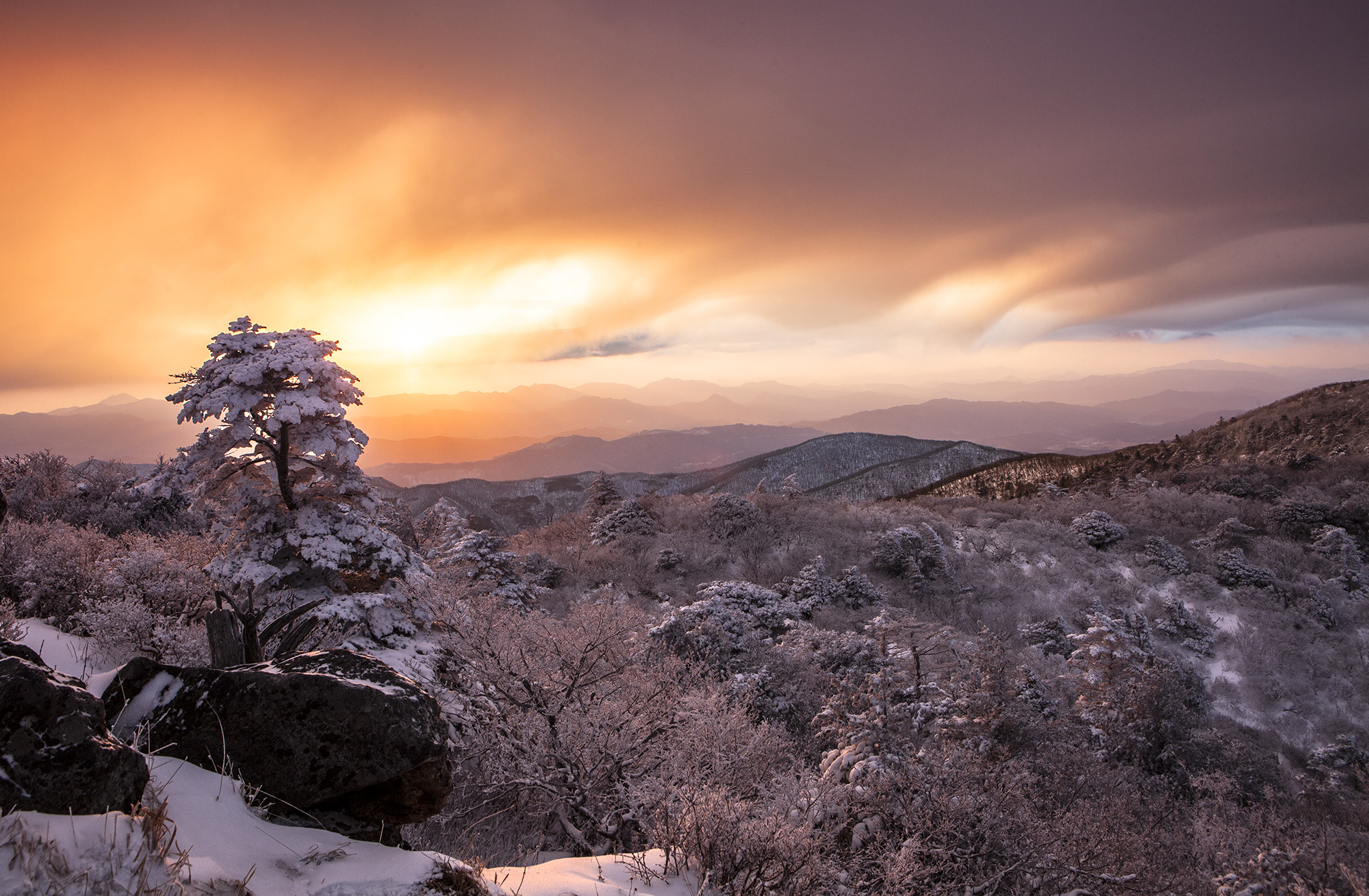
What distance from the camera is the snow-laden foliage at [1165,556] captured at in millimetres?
26547

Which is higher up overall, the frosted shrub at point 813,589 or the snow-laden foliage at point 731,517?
the snow-laden foliage at point 731,517

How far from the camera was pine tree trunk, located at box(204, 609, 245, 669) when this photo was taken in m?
5.66

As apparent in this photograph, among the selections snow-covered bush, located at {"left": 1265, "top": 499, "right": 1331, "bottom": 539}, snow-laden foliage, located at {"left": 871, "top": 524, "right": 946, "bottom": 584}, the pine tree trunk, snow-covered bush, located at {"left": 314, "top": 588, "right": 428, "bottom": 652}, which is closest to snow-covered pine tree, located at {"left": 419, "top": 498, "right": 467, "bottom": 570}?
snow-covered bush, located at {"left": 314, "top": 588, "right": 428, "bottom": 652}

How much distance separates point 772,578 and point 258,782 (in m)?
27.0

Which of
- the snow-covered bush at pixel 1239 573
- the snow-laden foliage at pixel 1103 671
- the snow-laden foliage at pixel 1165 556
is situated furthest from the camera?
the snow-laden foliage at pixel 1165 556

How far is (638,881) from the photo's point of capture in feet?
15.7

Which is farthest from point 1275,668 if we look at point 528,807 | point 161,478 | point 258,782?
point 161,478

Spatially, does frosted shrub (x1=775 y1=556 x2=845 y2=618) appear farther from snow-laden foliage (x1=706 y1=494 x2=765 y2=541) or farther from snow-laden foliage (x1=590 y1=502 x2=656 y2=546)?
snow-laden foliage (x1=590 y1=502 x2=656 y2=546)

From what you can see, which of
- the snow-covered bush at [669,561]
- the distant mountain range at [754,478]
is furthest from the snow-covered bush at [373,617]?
the distant mountain range at [754,478]

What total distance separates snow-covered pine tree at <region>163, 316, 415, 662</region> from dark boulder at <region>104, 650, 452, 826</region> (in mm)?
6701

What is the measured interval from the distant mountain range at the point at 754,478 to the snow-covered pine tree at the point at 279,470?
67.4m

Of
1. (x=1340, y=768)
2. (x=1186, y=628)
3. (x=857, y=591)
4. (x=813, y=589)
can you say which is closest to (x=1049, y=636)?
(x=1186, y=628)

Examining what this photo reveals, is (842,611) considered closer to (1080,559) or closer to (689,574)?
(689,574)

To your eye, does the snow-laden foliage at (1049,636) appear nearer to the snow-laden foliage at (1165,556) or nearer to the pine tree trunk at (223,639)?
the snow-laden foliage at (1165,556)
